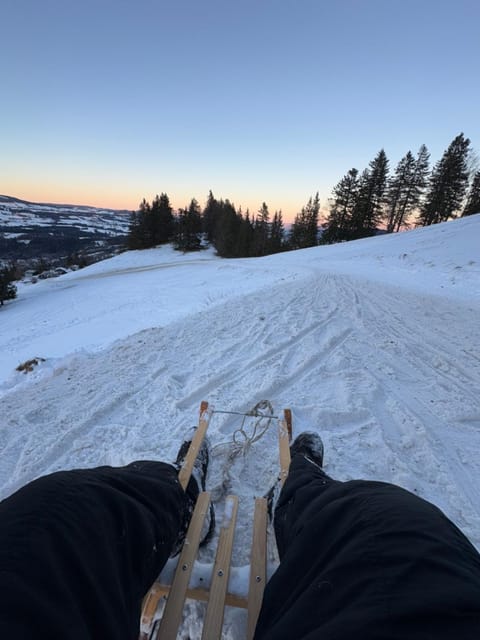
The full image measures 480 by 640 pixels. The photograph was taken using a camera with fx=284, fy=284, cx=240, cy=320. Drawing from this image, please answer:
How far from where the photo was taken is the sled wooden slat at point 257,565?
1561 millimetres

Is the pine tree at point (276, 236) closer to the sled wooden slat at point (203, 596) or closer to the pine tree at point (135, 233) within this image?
the pine tree at point (135, 233)

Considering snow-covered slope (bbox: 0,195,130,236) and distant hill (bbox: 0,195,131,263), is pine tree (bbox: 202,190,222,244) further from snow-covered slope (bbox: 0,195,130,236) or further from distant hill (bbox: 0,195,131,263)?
snow-covered slope (bbox: 0,195,130,236)

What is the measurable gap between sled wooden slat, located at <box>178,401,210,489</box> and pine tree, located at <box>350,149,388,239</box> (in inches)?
1554

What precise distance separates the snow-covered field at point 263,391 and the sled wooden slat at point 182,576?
8.0 inches

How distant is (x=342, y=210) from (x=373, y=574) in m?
41.8

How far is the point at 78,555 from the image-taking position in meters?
1.03

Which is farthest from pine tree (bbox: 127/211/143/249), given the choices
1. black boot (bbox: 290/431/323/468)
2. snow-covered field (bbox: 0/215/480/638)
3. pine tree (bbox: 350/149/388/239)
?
black boot (bbox: 290/431/323/468)

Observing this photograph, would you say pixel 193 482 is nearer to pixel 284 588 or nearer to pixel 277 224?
pixel 284 588

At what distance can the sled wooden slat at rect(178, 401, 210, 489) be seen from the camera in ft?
7.41

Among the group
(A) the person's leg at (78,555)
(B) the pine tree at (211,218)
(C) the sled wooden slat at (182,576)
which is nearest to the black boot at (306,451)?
(C) the sled wooden slat at (182,576)

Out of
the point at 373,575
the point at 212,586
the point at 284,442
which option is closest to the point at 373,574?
the point at 373,575

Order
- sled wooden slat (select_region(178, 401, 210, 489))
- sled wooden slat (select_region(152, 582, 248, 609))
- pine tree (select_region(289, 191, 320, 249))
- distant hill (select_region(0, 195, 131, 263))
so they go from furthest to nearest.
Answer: distant hill (select_region(0, 195, 131, 263))
pine tree (select_region(289, 191, 320, 249))
sled wooden slat (select_region(178, 401, 210, 489))
sled wooden slat (select_region(152, 582, 248, 609))

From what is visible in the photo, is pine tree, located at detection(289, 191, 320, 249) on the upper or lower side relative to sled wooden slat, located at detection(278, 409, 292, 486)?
upper

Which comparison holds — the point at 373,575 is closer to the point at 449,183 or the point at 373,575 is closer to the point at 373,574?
the point at 373,574
